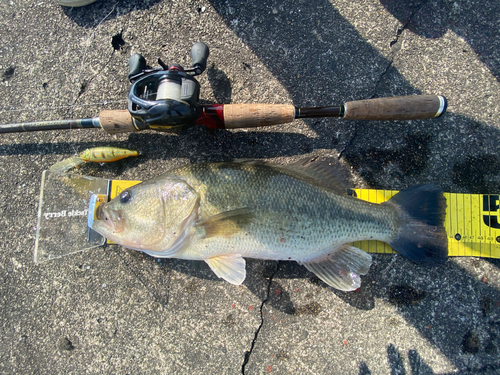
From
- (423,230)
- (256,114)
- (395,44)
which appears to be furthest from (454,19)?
(256,114)

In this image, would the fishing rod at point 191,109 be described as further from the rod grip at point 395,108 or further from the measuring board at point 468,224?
the measuring board at point 468,224

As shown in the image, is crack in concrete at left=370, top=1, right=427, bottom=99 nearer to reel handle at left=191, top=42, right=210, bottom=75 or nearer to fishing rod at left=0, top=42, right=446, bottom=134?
fishing rod at left=0, top=42, right=446, bottom=134

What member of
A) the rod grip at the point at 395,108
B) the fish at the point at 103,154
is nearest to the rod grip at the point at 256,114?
the rod grip at the point at 395,108

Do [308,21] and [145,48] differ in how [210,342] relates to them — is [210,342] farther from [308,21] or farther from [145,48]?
[308,21]

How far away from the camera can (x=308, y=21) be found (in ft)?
8.38

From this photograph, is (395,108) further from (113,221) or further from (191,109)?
(113,221)

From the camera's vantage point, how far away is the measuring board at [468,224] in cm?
230

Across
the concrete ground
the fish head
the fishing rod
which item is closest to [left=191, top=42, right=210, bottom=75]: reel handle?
the fishing rod

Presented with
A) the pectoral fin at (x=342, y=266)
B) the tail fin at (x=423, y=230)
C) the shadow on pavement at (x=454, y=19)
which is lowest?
the pectoral fin at (x=342, y=266)

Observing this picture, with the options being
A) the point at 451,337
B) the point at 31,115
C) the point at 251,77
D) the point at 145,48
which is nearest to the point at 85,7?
the point at 145,48

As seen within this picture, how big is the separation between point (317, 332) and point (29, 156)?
3.05 m

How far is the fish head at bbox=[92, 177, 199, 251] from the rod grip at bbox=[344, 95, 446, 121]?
1396 mm

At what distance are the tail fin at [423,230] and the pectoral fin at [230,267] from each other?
48.8 inches

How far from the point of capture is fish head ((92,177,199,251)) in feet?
6.41
